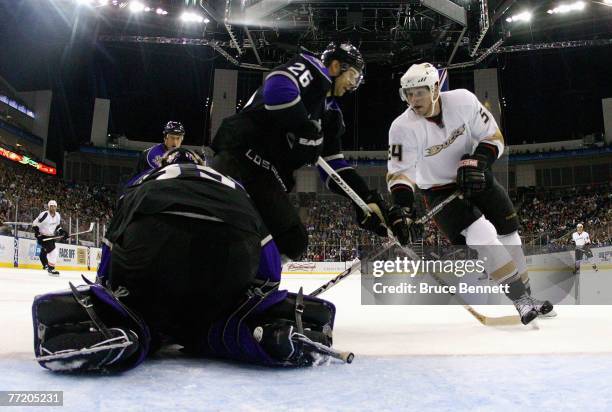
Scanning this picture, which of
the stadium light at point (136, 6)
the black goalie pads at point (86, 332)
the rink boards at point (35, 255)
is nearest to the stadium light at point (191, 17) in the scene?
the stadium light at point (136, 6)

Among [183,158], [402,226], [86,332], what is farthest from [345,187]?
[86,332]

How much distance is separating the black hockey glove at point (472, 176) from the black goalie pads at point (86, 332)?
6.13 ft

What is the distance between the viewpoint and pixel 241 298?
4.75 ft

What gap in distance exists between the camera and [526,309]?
2.53 m

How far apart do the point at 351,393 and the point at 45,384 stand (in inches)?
25.7

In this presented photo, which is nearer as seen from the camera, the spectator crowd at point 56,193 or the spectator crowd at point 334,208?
the spectator crowd at point 334,208

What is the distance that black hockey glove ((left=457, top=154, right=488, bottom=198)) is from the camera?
2.69 meters

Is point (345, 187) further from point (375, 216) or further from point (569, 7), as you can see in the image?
point (569, 7)

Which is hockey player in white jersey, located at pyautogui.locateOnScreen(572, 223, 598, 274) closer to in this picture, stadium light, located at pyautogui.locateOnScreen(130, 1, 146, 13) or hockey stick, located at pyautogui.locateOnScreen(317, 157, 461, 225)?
hockey stick, located at pyautogui.locateOnScreen(317, 157, 461, 225)

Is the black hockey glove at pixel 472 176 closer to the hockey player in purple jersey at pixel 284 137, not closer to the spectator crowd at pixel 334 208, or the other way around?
the hockey player in purple jersey at pixel 284 137

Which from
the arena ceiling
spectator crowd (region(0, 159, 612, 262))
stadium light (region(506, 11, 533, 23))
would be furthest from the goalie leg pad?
stadium light (region(506, 11, 533, 23))

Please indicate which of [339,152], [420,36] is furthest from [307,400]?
[420,36]

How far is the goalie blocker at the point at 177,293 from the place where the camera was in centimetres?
125

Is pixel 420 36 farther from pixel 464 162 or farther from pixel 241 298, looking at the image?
pixel 241 298
